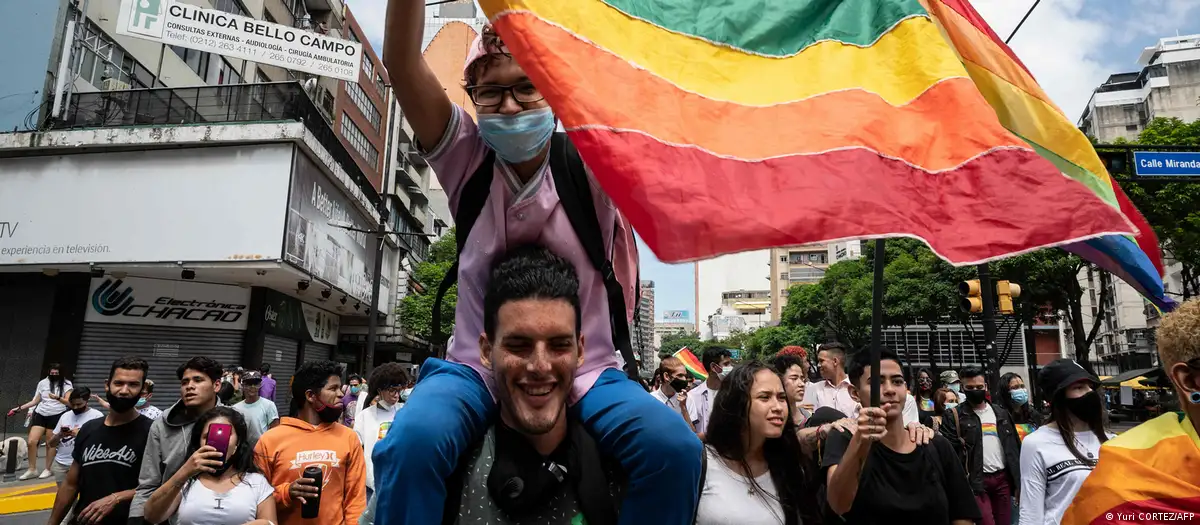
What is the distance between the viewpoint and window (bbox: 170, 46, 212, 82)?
22.4 m

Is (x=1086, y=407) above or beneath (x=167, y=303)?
beneath

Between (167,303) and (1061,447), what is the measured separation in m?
21.2

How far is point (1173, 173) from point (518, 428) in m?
13.6

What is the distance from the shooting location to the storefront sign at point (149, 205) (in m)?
18.8

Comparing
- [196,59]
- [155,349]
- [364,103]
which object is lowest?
[155,349]

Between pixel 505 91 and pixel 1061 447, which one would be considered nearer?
pixel 505 91

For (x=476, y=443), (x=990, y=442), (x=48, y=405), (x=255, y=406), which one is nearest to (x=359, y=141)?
(x=48, y=405)

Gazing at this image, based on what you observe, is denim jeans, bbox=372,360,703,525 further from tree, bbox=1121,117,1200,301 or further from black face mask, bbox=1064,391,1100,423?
tree, bbox=1121,117,1200,301

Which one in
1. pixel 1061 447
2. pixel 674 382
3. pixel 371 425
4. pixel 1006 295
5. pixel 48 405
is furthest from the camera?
pixel 48 405

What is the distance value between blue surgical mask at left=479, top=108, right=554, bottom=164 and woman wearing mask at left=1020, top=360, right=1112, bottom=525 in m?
3.91

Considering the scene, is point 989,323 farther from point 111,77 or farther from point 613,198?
point 111,77

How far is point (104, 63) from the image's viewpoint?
63.8 feet

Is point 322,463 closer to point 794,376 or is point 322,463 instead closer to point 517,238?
point 517,238

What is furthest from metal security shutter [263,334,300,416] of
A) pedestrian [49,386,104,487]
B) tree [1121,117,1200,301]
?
tree [1121,117,1200,301]
